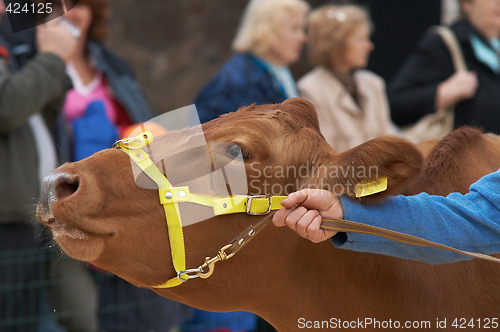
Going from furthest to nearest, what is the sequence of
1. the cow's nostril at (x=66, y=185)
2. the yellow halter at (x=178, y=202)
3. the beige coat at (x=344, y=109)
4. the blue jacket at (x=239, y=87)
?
the beige coat at (x=344, y=109) → the blue jacket at (x=239, y=87) → the yellow halter at (x=178, y=202) → the cow's nostril at (x=66, y=185)

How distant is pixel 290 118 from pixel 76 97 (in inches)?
107

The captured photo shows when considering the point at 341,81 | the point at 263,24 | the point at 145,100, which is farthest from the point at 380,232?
the point at 341,81

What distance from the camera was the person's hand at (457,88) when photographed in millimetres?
5797

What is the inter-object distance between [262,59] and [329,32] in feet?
2.36

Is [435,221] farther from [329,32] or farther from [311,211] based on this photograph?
[329,32]

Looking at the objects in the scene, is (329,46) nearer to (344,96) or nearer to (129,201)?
(344,96)

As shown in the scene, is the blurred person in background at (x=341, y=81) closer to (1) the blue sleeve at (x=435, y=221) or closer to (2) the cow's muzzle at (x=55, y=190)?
(1) the blue sleeve at (x=435, y=221)

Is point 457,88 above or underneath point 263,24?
underneath

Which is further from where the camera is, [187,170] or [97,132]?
[97,132]

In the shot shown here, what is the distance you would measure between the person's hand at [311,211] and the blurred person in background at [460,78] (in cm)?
356

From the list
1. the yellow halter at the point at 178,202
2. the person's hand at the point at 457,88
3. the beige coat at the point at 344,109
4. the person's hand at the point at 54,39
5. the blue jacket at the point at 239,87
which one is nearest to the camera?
the yellow halter at the point at 178,202

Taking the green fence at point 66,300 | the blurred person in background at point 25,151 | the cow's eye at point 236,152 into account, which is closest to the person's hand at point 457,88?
the green fence at point 66,300

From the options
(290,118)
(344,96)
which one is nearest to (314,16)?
(344,96)

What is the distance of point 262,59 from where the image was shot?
5445 mm
